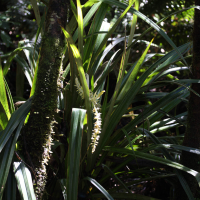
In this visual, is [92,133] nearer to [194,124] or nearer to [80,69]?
[80,69]

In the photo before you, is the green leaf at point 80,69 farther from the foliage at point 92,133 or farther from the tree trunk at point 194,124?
the tree trunk at point 194,124

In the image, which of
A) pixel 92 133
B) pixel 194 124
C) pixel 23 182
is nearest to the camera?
pixel 23 182

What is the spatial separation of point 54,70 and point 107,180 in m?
0.58

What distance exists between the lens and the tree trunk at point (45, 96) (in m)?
0.73

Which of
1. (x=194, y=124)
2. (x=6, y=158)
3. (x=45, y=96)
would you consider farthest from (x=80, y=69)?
(x=194, y=124)

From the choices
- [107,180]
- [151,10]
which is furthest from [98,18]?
[151,10]

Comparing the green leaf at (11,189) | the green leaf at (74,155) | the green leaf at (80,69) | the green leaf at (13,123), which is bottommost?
the green leaf at (11,189)

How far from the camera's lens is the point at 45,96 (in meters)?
0.75

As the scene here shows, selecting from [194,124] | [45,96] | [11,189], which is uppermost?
[45,96]

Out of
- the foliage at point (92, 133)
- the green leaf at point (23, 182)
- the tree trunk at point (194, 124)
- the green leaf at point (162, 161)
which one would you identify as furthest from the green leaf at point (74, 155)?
the tree trunk at point (194, 124)

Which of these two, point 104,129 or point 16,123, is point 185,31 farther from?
point 16,123

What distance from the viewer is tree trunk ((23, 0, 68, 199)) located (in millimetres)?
730

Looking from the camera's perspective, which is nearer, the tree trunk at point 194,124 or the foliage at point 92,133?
the foliage at point 92,133

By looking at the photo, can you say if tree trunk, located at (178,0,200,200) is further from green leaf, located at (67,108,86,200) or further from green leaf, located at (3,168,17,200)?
green leaf, located at (3,168,17,200)
